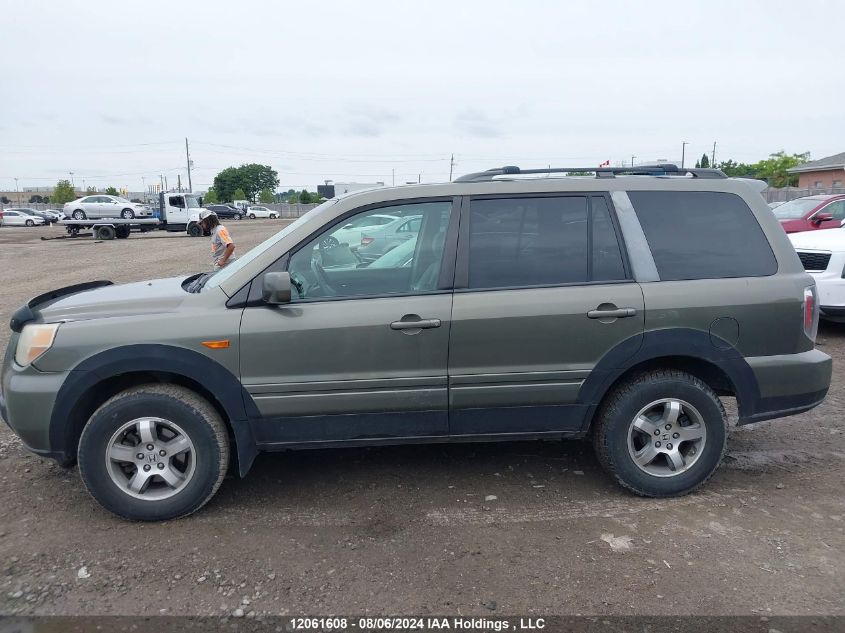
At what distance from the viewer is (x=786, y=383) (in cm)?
392

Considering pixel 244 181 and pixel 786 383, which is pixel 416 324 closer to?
pixel 786 383

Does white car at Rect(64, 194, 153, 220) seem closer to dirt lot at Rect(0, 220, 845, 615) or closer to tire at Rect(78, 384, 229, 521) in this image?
dirt lot at Rect(0, 220, 845, 615)

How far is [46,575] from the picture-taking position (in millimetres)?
3236

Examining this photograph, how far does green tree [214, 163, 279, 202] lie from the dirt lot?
117886 mm

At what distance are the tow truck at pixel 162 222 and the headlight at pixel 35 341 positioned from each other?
3070 centimetres

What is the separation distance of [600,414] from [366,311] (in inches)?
59.9

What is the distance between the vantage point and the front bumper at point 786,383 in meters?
3.89

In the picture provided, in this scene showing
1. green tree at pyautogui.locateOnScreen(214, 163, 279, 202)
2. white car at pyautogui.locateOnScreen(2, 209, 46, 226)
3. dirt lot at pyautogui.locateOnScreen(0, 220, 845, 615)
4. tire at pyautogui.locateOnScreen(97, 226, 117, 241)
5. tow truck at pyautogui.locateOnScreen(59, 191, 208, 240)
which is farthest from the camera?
green tree at pyautogui.locateOnScreen(214, 163, 279, 202)

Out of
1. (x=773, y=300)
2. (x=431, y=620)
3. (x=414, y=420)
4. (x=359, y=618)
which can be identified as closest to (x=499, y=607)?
(x=431, y=620)

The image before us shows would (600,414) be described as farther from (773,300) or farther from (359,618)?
(359,618)

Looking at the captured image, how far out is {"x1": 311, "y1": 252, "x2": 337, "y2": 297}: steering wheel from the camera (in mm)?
3816

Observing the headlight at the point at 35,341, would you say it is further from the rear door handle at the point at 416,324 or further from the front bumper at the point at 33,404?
the rear door handle at the point at 416,324

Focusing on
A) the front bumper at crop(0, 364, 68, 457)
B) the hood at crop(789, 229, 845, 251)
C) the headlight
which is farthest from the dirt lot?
the hood at crop(789, 229, 845, 251)

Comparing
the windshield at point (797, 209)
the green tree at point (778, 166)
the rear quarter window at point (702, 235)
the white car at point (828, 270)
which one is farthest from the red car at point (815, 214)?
the green tree at point (778, 166)
